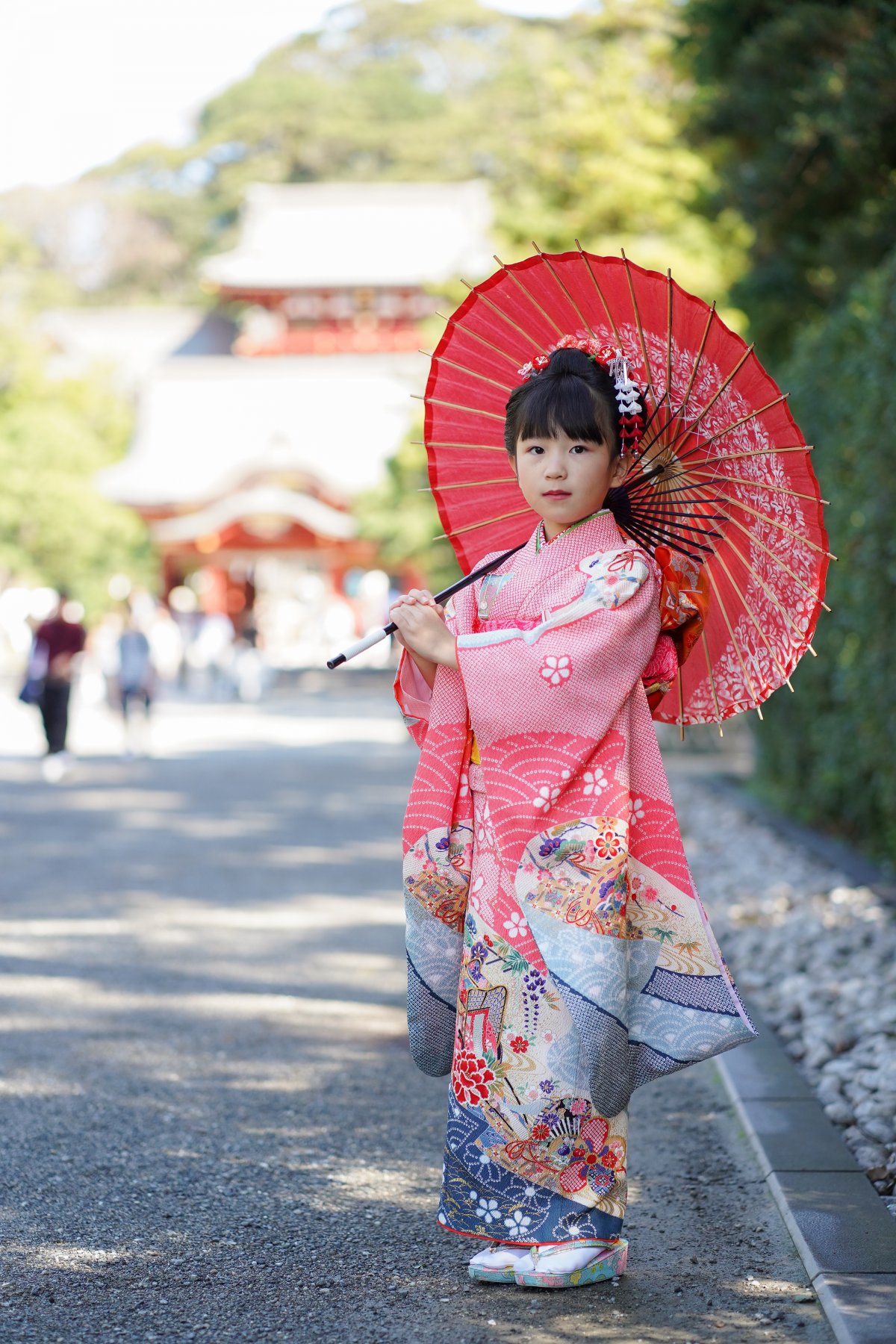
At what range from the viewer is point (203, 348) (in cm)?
4341

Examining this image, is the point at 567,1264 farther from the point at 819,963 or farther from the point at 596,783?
the point at 819,963

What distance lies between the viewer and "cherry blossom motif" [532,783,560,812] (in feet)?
8.81

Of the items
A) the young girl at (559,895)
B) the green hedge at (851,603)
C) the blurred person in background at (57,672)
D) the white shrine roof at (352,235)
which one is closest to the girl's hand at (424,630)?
the young girl at (559,895)

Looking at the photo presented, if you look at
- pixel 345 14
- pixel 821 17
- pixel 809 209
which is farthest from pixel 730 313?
pixel 345 14

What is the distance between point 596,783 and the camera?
8.86 feet

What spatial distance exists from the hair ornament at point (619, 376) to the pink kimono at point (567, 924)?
0.23 m

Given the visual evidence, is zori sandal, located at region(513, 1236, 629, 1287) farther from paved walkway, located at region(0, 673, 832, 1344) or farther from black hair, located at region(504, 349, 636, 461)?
black hair, located at region(504, 349, 636, 461)

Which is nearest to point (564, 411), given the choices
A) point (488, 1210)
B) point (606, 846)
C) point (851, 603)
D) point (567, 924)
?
point (606, 846)

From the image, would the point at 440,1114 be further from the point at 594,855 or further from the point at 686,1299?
the point at 594,855

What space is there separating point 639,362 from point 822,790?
584 cm

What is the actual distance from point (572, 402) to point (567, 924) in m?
0.94

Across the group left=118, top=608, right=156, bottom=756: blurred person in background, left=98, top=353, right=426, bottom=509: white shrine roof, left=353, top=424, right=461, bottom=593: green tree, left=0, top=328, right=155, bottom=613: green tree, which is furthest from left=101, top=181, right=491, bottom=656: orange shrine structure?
left=118, top=608, right=156, bottom=756: blurred person in background

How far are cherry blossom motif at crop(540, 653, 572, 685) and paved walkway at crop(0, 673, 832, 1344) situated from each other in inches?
43.3

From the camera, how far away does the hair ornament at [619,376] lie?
278cm
